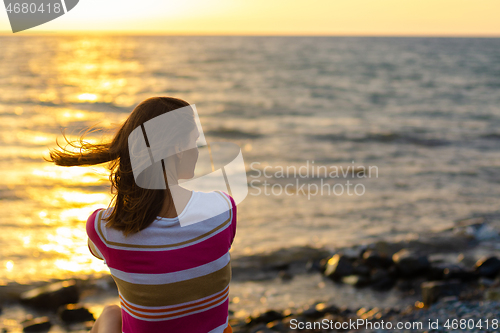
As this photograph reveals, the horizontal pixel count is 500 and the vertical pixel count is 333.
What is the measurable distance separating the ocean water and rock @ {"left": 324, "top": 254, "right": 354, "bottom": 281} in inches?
28.8

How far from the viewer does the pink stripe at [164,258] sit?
142 centimetres

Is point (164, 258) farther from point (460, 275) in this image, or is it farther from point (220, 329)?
point (460, 275)

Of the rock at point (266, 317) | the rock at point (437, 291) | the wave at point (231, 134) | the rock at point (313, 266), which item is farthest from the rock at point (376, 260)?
the wave at point (231, 134)

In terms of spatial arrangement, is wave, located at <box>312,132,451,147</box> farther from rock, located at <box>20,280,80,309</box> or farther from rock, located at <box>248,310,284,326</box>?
rock, located at <box>20,280,80,309</box>

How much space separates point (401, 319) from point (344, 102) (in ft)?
62.2

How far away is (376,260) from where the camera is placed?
17.9ft

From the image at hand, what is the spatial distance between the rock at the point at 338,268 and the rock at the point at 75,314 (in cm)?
289

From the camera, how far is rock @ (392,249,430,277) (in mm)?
5164

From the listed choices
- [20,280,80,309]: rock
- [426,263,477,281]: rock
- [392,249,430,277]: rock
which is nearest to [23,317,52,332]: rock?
[20,280,80,309]: rock

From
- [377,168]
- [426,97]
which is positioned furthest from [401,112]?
[377,168]

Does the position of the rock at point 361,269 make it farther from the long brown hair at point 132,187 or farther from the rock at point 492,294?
the long brown hair at point 132,187

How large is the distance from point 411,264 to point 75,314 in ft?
13.3

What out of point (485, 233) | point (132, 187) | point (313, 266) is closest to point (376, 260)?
point (313, 266)

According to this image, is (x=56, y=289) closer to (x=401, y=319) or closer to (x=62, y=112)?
(x=401, y=319)
